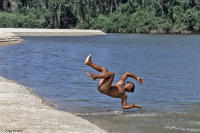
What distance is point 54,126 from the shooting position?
10461 millimetres

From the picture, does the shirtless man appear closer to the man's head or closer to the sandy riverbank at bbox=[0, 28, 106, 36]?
the man's head

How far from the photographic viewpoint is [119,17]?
12631cm

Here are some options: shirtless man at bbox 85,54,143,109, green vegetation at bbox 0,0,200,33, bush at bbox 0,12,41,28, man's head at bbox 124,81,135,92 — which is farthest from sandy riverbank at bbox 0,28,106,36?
man's head at bbox 124,81,135,92

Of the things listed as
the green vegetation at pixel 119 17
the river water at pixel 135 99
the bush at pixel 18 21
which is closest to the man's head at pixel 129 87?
the river water at pixel 135 99

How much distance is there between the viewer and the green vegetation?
387 feet

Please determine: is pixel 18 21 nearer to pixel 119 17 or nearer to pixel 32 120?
pixel 119 17

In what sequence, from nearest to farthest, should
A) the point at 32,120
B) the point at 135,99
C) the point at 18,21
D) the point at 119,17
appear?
the point at 32,120 → the point at 135,99 → the point at 18,21 → the point at 119,17

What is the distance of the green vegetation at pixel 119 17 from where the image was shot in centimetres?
11806

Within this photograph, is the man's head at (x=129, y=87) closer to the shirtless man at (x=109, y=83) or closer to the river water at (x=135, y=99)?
the shirtless man at (x=109, y=83)

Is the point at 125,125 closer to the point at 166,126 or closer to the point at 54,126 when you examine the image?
the point at 166,126

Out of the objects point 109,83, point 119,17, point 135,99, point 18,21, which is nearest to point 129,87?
point 109,83

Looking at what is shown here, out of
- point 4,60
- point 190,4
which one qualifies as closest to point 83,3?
point 190,4

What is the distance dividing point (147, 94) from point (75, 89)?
148 inches

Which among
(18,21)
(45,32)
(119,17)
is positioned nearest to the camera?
(45,32)
